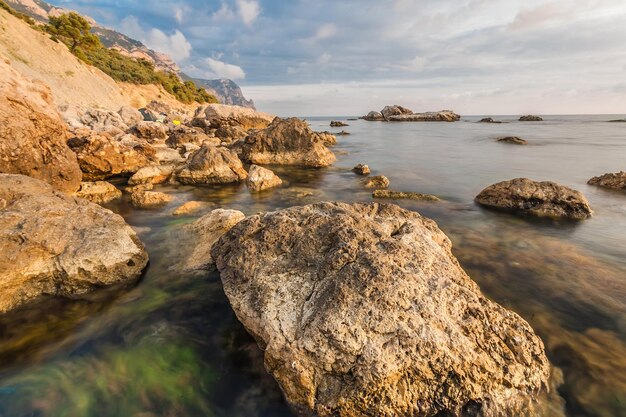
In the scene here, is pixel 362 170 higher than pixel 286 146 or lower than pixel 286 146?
lower

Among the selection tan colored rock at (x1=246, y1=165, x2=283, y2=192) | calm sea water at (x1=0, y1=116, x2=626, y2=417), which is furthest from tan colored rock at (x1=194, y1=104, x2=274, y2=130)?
calm sea water at (x1=0, y1=116, x2=626, y2=417)

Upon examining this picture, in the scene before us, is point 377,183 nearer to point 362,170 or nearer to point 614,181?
point 362,170

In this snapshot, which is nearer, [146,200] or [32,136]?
[32,136]

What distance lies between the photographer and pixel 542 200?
12.6 metres

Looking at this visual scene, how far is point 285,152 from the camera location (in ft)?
84.7

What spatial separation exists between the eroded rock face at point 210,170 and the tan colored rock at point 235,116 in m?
35.7

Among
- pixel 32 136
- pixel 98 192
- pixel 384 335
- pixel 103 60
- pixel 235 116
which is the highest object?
pixel 103 60

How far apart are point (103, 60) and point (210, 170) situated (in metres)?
78.7

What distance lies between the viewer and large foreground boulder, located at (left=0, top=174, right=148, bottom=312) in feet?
20.3

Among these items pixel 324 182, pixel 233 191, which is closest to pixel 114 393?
pixel 233 191

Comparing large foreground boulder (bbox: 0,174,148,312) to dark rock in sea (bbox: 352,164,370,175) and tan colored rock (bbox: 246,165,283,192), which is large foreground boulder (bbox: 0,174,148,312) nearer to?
tan colored rock (bbox: 246,165,283,192)

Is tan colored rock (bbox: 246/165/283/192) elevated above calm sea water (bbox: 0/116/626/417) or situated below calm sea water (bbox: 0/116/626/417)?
above

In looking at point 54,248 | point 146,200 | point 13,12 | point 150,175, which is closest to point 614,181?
point 146,200

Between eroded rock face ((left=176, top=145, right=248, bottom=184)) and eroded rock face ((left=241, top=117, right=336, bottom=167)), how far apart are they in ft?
24.1
